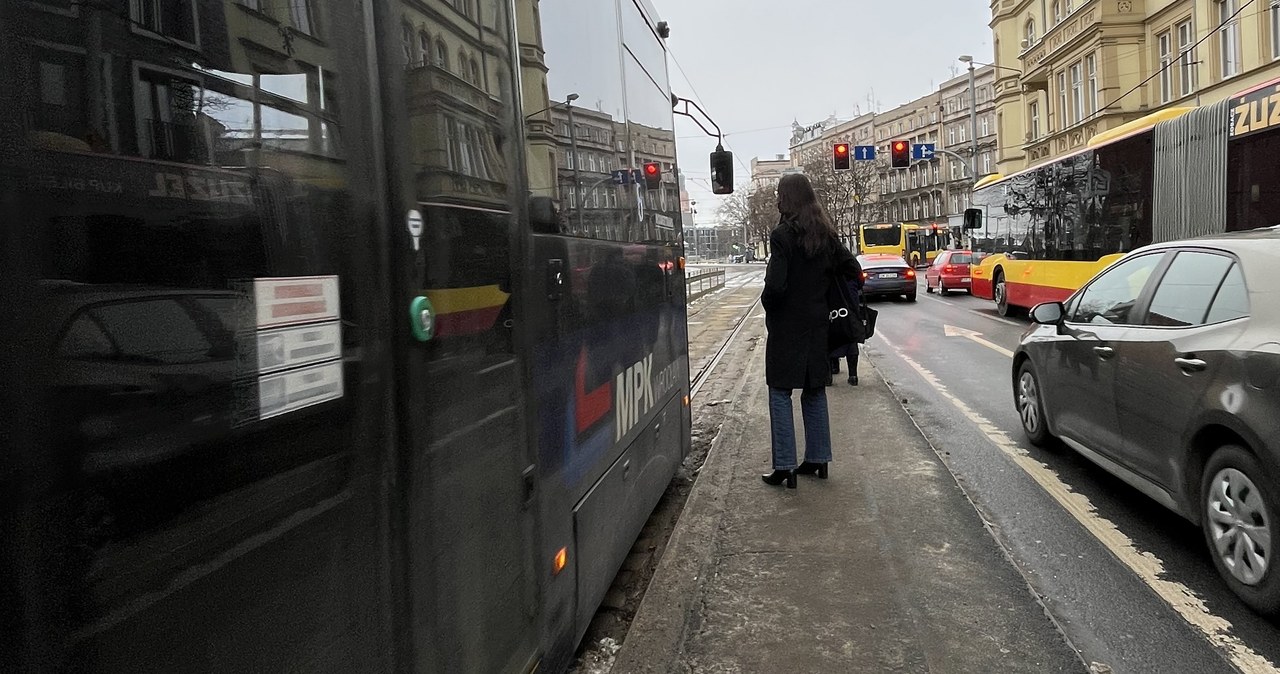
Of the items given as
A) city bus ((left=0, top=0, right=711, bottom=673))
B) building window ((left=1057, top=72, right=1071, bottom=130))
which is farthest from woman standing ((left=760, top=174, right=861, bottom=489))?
building window ((left=1057, top=72, right=1071, bottom=130))

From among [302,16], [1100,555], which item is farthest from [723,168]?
[302,16]

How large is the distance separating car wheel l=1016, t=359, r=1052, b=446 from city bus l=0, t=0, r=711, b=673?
182 inches

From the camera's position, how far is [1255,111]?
1019cm

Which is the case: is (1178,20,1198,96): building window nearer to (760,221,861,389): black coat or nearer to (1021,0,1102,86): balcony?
(1021,0,1102,86): balcony

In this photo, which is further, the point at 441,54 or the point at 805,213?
the point at 805,213

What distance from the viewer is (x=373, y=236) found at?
1617 millimetres

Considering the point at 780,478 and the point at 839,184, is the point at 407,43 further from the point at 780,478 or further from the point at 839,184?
the point at 839,184

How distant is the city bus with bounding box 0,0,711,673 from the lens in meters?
0.99

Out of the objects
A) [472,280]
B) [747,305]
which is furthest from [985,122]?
[472,280]

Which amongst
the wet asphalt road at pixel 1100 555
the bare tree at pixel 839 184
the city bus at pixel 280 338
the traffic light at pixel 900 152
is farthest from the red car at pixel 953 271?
the bare tree at pixel 839 184

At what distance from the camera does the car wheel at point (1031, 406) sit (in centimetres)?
610

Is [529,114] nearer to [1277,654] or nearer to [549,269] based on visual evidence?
[549,269]

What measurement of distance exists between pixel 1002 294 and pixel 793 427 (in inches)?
603

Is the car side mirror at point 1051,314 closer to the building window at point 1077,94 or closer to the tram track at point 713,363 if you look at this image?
the tram track at point 713,363
